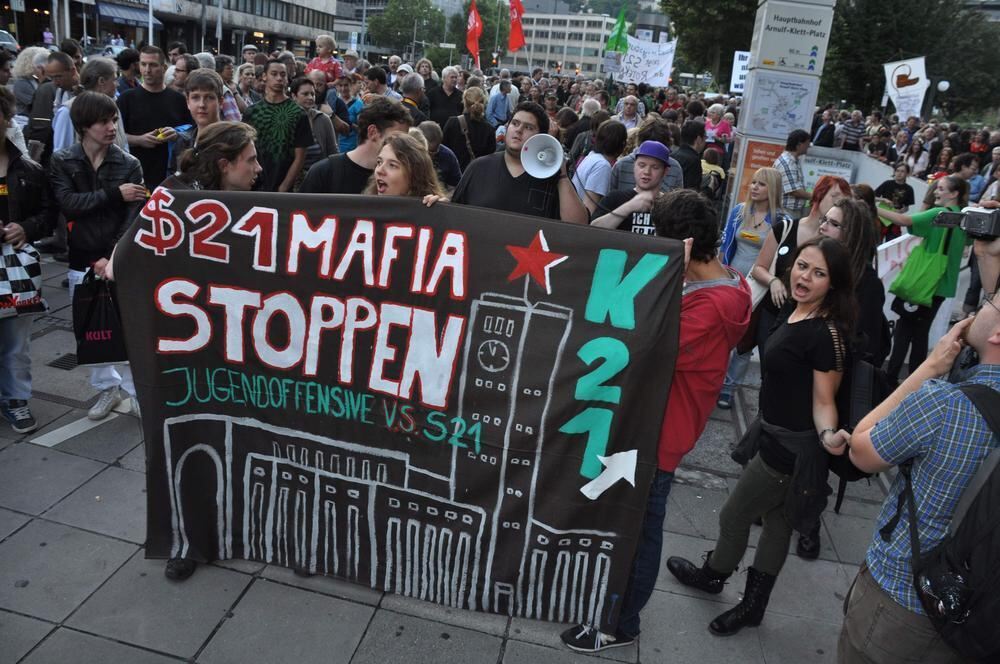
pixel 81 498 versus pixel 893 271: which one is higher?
pixel 893 271

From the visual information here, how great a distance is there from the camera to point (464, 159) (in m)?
8.73

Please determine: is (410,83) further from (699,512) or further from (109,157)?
(699,512)

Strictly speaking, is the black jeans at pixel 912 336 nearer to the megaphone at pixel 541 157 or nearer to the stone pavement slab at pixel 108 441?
the megaphone at pixel 541 157

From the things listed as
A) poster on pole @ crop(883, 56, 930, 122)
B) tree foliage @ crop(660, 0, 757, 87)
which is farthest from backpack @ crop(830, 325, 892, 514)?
tree foliage @ crop(660, 0, 757, 87)

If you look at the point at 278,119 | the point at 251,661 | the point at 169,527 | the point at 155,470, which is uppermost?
the point at 278,119

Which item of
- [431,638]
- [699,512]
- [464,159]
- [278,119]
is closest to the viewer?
[431,638]

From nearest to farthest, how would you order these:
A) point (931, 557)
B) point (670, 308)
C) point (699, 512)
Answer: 1. point (931, 557)
2. point (670, 308)
3. point (699, 512)

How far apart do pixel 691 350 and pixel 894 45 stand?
35093mm

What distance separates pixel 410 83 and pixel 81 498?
6655mm

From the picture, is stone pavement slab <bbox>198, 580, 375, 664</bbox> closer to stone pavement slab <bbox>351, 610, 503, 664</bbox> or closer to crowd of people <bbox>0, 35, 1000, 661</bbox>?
stone pavement slab <bbox>351, 610, 503, 664</bbox>

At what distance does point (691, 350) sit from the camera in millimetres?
2768

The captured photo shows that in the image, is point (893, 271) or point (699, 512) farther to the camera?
point (893, 271)

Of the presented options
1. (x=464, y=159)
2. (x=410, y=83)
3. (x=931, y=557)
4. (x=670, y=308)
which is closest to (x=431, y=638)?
(x=670, y=308)

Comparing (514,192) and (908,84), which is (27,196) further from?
(908,84)
